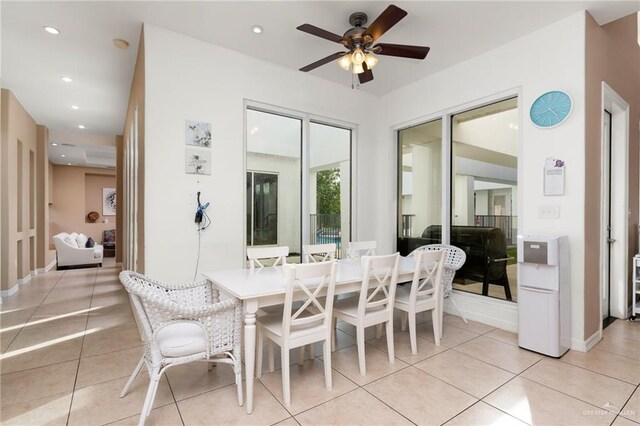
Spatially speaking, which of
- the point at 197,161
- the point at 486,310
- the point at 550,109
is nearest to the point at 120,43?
Result: the point at 197,161

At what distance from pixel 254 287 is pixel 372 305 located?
972 millimetres

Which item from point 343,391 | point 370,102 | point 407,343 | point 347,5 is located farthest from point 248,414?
point 370,102

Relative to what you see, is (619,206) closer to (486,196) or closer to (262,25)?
(486,196)

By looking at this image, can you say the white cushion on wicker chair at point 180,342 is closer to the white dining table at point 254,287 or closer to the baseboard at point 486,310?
the white dining table at point 254,287

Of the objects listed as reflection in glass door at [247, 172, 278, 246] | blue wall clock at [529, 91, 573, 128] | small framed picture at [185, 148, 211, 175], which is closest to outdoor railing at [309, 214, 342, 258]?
reflection in glass door at [247, 172, 278, 246]

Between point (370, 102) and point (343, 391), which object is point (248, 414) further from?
point (370, 102)

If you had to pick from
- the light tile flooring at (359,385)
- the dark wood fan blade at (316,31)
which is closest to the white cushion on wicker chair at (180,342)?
the light tile flooring at (359,385)

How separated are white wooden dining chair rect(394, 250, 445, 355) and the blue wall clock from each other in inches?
62.7

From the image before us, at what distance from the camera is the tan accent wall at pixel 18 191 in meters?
4.81

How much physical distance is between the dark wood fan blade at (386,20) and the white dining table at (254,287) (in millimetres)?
1939

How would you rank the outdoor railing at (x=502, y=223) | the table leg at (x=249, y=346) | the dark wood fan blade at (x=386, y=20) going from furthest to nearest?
the outdoor railing at (x=502, y=223)
the dark wood fan blade at (x=386, y=20)
the table leg at (x=249, y=346)

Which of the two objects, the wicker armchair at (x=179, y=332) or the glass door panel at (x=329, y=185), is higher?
the glass door panel at (x=329, y=185)

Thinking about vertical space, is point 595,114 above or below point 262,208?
above

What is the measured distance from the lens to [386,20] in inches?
91.7
